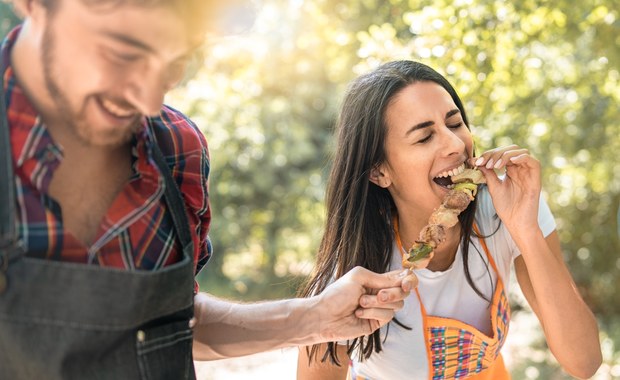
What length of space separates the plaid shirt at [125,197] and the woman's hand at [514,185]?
110cm

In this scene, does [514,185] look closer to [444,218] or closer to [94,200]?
[444,218]

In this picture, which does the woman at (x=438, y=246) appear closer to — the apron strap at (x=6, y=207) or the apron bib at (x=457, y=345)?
the apron bib at (x=457, y=345)

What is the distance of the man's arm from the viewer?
201 cm

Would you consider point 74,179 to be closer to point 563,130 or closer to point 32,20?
point 32,20

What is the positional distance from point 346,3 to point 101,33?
3929 millimetres

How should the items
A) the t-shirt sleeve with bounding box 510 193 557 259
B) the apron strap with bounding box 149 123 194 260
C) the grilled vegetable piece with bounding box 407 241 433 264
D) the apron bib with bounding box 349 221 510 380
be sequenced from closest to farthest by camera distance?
the apron strap with bounding box 149 123 194 260
the grilled vegetable piece with bounding box 407 241 433 264
the apron bib with bounding box 349 221 510 380
the t-shirt sleeve with bounding box 510 193 557 259

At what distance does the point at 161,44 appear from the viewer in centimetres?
143

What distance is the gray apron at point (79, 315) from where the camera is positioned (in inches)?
54.6

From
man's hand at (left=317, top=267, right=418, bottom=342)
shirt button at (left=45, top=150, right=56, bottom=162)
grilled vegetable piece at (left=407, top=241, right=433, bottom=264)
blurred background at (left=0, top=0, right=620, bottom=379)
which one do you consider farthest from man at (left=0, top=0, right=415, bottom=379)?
grilled vegetable piece at (left=407, top=241, right=433, bottom=264)

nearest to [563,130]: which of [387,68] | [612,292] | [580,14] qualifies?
[580,14]

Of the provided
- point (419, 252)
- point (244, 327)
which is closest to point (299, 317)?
point (244, 327)

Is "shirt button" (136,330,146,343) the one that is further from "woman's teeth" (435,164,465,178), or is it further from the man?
"woman's teeth" (435,164,465,178)

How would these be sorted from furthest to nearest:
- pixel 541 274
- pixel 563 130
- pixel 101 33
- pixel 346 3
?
1. pixel 563 130
2. pixel 346 3
3. pixel 541 274
4. pixel 101 33

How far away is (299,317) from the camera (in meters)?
2.07
